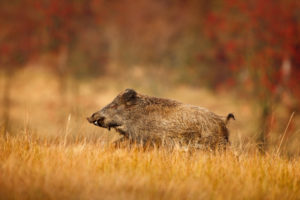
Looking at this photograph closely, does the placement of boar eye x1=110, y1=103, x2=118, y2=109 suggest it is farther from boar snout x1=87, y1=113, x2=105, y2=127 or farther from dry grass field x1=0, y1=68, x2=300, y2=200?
dry grass field x1=0, y1=68, x2=300, y2=200

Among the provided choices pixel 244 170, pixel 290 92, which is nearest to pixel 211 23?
pixel 290 92

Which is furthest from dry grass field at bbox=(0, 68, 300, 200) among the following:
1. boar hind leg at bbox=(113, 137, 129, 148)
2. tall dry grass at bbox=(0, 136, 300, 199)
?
boar hind leg at bbox=(113, 137, 129, 148)

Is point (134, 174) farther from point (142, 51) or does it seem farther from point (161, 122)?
point (142, 51)

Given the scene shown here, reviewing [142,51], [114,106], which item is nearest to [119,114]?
[114,106]

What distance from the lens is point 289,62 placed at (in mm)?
14758

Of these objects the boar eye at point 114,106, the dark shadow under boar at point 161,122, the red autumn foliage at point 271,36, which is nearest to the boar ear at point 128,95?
the dark shadow under boar at point 161,122

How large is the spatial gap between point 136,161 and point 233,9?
15.5 meters

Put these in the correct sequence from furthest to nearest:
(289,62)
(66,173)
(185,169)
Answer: (289,62)
(185,169)
(66,173)

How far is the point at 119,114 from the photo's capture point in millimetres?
5020

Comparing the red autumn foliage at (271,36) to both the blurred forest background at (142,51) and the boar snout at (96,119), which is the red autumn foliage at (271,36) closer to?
the blurred forest background at (142,51)

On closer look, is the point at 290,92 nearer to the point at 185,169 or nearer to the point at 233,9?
the point at 233,9

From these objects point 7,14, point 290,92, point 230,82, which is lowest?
point 290,92

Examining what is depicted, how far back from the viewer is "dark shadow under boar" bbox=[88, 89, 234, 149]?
15.6 feet

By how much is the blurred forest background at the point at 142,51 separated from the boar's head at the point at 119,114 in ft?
26.7
